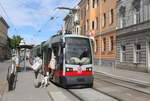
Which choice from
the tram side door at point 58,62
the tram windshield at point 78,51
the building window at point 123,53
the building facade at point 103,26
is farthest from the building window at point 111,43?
the tram windshield at point 78,51

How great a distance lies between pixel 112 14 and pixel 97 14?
6034 mm

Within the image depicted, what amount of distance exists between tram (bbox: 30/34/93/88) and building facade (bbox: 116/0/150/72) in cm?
1103

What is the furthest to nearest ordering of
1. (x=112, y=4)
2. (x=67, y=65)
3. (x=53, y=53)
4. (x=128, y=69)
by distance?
(x=112, y=4) → (x=128, y=69) → (x=53, y=53) → (x=67, y=65)

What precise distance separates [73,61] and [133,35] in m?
13.9

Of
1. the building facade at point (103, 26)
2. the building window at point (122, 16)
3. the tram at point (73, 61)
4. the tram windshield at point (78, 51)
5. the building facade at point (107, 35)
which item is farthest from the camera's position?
the building facade at point (103, 26)

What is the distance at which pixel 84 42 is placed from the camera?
1158 centimetres

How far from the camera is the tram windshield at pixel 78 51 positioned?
11022 millimetres

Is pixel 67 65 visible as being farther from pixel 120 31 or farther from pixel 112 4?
pixel 112 4

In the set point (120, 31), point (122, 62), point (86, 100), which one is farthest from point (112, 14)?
point (86, 100)

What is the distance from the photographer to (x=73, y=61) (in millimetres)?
10984

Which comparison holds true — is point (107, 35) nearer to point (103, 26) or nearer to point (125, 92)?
point (103, 26)

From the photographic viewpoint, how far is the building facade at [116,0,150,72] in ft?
69.3

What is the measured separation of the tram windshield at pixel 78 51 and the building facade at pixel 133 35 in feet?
36.0

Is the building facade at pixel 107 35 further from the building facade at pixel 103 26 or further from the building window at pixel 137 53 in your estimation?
the building window at pixel 137 53
